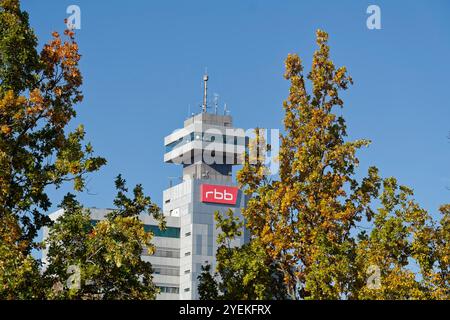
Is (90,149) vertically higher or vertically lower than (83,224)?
higher

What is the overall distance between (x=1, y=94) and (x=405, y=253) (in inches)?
611

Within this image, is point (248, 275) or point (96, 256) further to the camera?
point (248, 275)

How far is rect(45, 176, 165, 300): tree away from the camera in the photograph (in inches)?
1243

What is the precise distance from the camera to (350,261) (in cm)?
3503

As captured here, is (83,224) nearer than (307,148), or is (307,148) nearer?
(83,224)

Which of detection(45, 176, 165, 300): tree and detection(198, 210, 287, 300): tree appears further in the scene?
detection(198, 210, 287, 300): tree

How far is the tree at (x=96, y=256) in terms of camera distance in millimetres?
31578

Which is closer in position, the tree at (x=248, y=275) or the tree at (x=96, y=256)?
the tree at (x=96, y=256)

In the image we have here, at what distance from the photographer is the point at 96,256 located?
106 feet
